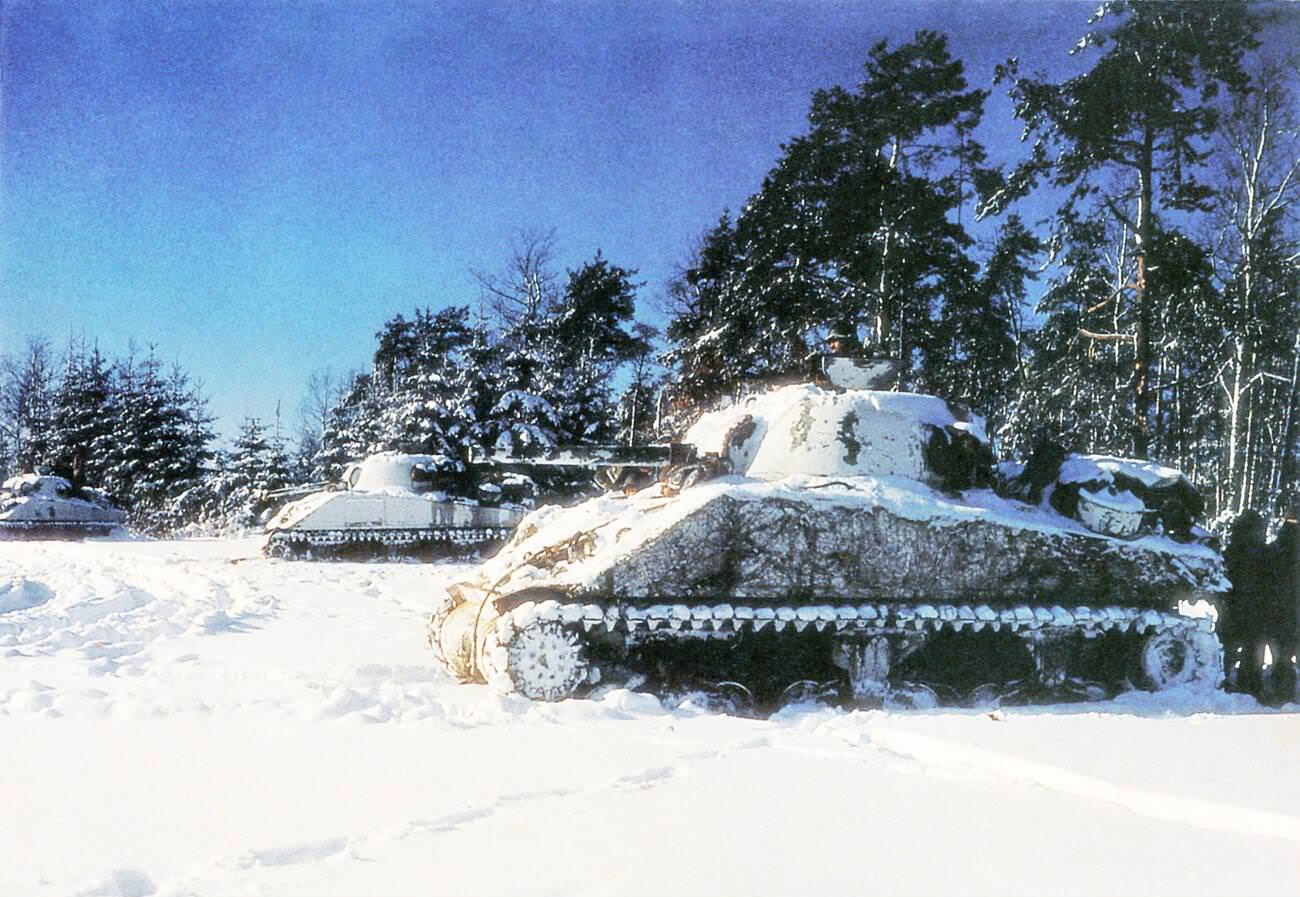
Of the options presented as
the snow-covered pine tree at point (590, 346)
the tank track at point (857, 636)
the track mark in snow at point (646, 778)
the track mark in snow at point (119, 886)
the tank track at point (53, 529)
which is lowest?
the tank track at point (53, 529)

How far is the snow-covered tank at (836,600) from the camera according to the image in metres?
4.78

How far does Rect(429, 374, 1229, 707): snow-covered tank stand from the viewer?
478 cm

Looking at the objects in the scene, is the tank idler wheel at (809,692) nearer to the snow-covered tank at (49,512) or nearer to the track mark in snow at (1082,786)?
the track mark in snow at (1082,786)

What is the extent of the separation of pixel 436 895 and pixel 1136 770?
93.0 inches

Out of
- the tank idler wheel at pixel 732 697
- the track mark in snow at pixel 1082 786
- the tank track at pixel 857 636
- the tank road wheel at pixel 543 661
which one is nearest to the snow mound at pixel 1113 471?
the tank track at pixel 857 636

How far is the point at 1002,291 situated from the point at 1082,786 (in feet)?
67.3

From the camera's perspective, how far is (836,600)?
4988 mm

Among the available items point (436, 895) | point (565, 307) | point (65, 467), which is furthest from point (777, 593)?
point (65, 467)

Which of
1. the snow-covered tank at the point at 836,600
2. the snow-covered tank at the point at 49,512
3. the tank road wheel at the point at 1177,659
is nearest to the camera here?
the snow-covered tank at the point at 836,600

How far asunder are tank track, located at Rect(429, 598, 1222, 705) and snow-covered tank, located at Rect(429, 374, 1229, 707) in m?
0.01

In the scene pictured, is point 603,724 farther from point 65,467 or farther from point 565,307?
point 65,467

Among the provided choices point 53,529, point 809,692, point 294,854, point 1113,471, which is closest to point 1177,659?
point 1113,471

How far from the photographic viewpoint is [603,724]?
4.09m

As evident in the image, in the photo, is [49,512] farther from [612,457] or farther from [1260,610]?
[1260,610]
